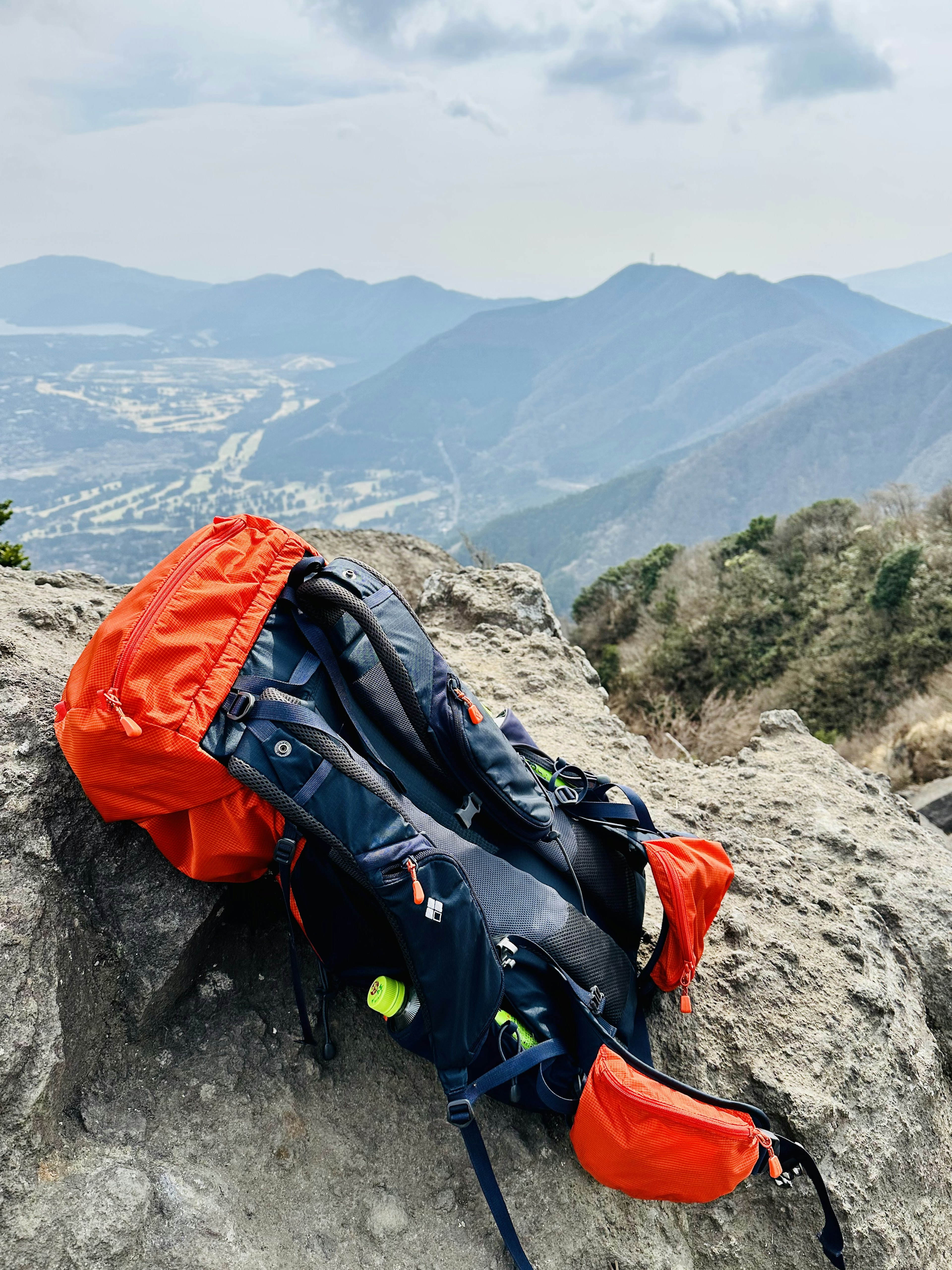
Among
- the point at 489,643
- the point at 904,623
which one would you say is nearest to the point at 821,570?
the point at 904,623

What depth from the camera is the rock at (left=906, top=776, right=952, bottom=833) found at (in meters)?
6.88

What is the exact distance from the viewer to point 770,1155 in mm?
2422

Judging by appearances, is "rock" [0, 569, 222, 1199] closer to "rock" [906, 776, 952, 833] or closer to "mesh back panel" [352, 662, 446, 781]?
"mesh back panel" [352, 662, 446, 781]

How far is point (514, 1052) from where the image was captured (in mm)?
2590

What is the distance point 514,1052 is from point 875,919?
92.7 inches

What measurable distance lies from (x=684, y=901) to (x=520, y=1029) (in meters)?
0.82

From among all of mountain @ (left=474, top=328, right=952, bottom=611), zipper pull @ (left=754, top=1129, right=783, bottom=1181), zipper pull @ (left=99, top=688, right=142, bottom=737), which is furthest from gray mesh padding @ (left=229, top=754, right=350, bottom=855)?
mountain @ (left=474, top=328, right=952, bottom=611)

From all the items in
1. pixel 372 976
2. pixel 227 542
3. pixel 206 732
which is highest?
pixel 227 542

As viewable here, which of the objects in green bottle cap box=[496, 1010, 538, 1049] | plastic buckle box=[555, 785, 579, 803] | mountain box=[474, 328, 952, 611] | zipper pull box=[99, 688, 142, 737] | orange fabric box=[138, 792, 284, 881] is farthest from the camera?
mountain box=[474, 328, 952, 611]

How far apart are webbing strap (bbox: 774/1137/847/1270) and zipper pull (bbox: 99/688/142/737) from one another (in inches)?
101

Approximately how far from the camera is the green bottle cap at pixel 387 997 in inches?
99.8

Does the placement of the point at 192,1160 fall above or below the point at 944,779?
above

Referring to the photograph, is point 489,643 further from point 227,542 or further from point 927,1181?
point 927,1181

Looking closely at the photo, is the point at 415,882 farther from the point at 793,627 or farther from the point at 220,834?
the point at 793,627
